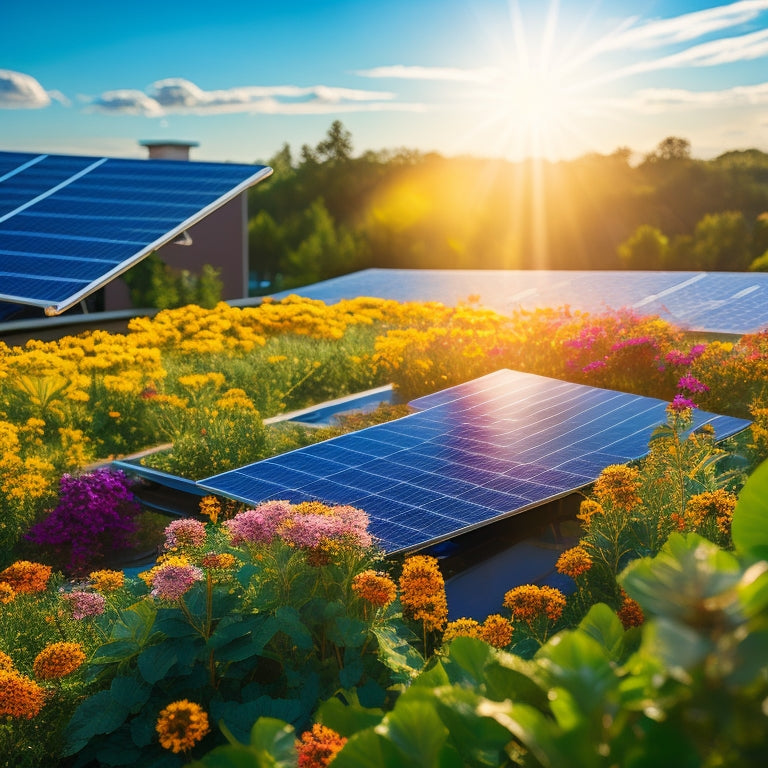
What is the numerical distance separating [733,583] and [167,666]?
10.7 feet

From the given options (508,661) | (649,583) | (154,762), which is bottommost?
(154,762)

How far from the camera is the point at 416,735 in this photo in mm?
1852

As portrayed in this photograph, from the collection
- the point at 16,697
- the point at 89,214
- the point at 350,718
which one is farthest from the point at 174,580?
the point at 89,214

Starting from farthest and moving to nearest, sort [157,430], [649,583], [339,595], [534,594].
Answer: [157,430], [339,595], [534,594], [649,583]

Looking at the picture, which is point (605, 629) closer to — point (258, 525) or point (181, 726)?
point (181, 726)

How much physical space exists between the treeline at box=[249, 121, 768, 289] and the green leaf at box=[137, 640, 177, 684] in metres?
31.9

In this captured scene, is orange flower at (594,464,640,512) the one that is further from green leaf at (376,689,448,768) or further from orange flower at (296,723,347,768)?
green leaf at (376,689,448,768)

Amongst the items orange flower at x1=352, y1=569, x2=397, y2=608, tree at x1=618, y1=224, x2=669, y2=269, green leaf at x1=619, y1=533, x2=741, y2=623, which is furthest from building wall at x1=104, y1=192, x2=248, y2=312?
green leaf at x1=619, y1=533, x2=741, y2=623

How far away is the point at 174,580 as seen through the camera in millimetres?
4027

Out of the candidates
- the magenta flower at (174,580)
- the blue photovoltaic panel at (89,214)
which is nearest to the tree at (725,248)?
the blue photovoltaic panel at (89,214)

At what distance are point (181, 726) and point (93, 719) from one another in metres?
0.88

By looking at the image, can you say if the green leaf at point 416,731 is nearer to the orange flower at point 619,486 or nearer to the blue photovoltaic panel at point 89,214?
the orange flower at point 619,486

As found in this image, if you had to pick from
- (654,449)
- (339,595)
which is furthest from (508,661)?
(654,449)

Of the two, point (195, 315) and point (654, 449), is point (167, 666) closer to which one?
point (654, 449)
